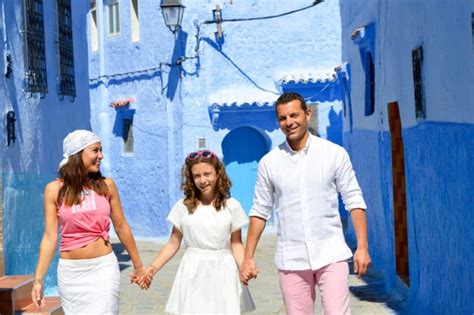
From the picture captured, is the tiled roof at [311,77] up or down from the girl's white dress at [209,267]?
up

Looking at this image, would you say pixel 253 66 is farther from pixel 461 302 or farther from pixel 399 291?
pixel 461 302

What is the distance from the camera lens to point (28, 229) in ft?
40.1

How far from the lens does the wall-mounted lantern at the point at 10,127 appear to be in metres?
11.3

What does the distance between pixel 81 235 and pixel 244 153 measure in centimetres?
1718

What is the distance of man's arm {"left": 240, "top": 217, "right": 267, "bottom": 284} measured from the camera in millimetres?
6535

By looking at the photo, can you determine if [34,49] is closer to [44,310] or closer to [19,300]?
[19,300]

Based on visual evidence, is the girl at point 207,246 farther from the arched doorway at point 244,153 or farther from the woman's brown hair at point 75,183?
the arched doorway at point 244,153

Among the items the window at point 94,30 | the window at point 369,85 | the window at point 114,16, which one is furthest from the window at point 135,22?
the window at point 369,85

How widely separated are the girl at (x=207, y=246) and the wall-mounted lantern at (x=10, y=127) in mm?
4747

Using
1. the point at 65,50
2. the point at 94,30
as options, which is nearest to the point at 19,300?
the point at 65,50

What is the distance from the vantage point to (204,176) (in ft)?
22.6

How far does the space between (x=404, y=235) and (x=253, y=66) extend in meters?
11.6

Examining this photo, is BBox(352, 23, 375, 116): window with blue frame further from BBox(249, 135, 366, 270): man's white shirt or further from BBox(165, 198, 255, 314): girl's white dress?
BBox(249, 135, 366, 270): man's white shirt

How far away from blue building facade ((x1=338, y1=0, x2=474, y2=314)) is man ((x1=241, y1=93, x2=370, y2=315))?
156 centimetres
